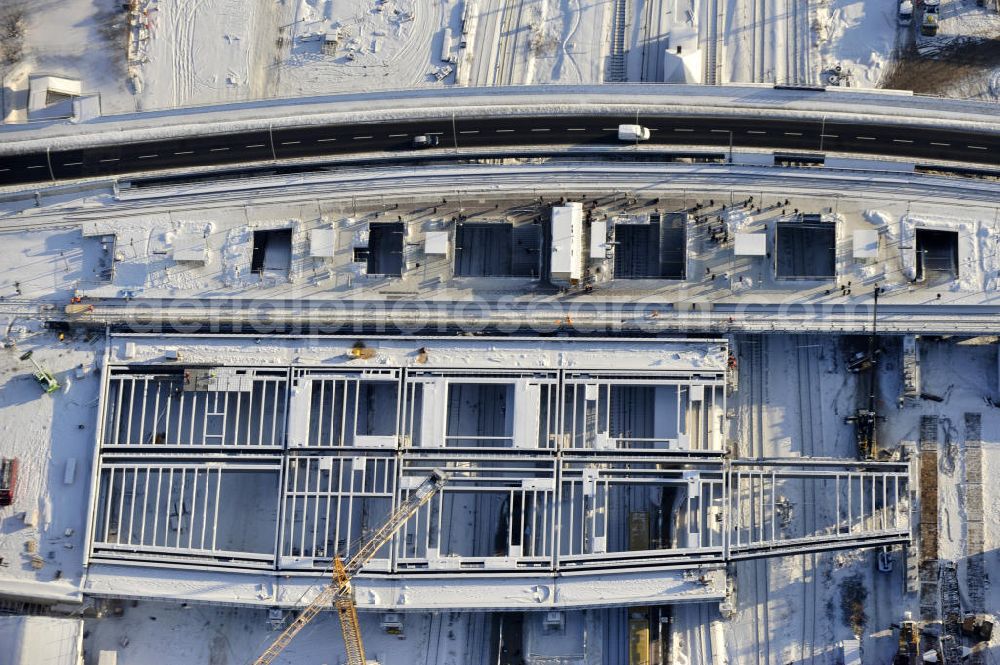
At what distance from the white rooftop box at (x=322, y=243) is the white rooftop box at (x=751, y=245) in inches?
1857

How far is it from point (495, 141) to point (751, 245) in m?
33.6

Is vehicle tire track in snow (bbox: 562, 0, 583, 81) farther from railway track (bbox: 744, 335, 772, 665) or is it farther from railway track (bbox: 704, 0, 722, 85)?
railway track (bbox: 744, 335, 772, 665)

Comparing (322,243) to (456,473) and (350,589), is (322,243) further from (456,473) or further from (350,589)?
(350,589)

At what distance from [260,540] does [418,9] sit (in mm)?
69701

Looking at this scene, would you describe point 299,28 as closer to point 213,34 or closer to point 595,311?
point 213,34

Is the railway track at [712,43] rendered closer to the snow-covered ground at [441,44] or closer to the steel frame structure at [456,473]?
the snow-covered ground at [441,44]

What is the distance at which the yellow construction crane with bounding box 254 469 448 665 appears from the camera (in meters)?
106

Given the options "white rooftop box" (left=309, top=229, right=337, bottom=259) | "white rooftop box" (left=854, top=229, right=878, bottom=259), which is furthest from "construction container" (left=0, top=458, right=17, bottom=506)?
"white rooftop box" (left=854, top=229, right=878, bottom=259)

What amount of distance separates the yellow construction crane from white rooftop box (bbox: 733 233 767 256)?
1669 inches

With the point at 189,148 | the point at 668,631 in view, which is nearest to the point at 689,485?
the point at 668,631

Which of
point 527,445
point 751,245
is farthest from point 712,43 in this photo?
point 527,445

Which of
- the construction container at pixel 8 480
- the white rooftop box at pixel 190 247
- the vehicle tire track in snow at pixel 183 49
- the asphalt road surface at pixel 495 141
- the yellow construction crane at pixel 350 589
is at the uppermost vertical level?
the vehicle tire track in snow at pixel 183 49

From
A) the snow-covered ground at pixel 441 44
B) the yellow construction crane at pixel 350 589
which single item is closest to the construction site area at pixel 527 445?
the yellow construction crane at pixel 350 589

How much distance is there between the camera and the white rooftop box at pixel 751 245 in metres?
112
